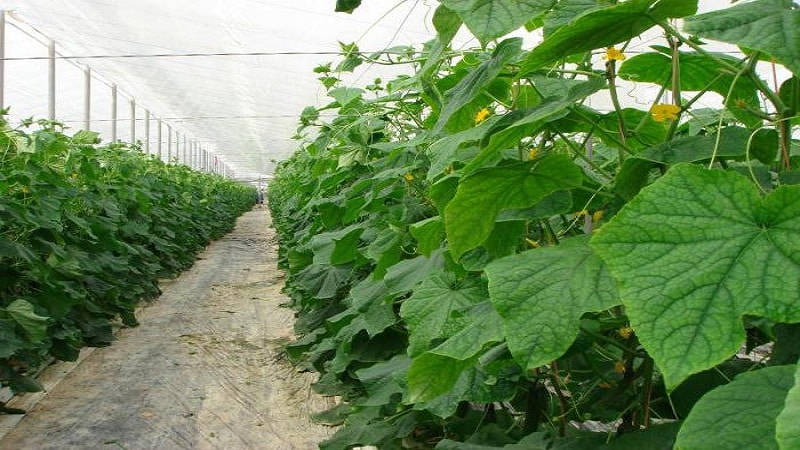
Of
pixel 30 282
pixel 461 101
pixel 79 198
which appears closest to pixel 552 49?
pixel 461 101

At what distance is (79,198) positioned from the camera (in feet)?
16.3

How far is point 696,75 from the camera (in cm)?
118

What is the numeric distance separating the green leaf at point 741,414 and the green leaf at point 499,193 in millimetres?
411

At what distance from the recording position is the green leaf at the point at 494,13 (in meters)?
0.78

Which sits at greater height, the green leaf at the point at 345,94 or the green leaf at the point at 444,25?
the green leaf at the point at 444,25

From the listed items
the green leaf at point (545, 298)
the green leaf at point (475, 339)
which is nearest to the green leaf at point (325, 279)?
the green leaf at point (475, 339)

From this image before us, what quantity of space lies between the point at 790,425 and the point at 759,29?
38cm

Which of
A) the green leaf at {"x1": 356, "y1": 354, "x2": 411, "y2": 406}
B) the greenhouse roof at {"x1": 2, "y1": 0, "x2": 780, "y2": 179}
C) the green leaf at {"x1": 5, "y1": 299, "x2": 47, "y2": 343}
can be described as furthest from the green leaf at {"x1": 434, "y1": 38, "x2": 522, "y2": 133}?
the greenhouse roof at {"x1": 2, "y1": 0, "x2": 780, "y2": 179}

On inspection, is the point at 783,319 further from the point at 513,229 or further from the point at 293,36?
the point at 293,36

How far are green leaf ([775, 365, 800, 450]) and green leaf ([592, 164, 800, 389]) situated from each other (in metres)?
0.12

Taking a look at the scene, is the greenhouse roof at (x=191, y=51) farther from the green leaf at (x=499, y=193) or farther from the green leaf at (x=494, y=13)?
the green leaf at (x=494, y=13)

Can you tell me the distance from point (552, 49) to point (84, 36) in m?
9.78

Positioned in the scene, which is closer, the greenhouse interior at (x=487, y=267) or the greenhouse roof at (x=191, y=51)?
the greenhouse interior at (x=487, y=267)

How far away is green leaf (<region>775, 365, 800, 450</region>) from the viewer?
405 mm
